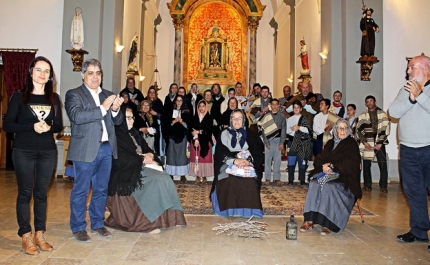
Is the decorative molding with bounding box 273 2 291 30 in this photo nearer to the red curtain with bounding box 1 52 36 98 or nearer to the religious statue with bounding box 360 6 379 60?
the religious statue with bounding box 360 6 379 60

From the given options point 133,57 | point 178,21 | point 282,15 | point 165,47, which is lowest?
point 133,57

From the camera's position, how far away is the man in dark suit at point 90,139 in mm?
3330

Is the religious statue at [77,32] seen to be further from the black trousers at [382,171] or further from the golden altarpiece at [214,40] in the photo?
the golden altarpiece at [214,40]

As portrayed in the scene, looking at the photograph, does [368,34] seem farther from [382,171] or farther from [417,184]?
[417,184]

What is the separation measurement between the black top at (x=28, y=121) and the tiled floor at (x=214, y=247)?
0.88 metres

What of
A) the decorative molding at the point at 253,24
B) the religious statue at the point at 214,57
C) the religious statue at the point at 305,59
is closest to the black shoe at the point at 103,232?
the religious statue at the point at 305,59

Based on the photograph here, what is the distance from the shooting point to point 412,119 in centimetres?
361

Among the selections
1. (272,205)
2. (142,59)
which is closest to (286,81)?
(142,59)

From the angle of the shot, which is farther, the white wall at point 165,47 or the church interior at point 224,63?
the white wall at point 165,47

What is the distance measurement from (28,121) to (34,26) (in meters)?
6.39

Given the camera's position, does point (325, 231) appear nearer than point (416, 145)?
No

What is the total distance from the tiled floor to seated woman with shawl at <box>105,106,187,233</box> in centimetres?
13

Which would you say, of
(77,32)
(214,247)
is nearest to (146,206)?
(214,247)

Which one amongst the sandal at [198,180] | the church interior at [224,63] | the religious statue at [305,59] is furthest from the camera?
the religious statue at [305,59]
